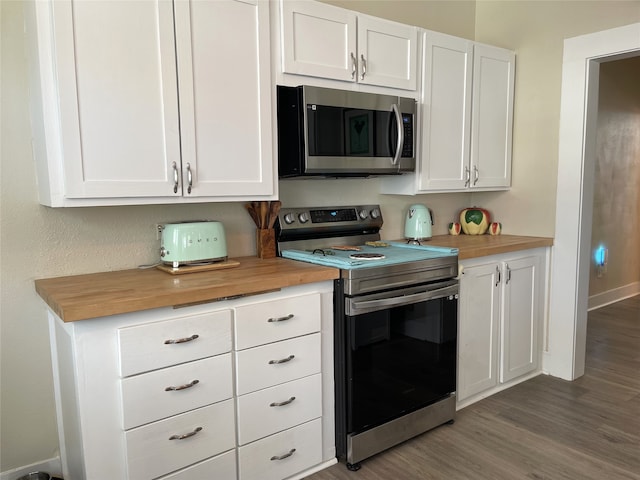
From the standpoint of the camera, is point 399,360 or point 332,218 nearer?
point 399,360

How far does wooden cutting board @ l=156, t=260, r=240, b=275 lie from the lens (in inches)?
78.4

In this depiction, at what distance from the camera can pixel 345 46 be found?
2.34 metres

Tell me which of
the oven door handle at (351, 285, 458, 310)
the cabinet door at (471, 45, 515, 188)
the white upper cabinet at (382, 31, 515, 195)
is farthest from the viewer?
the cabinet door at (471, 45, 515, 188)

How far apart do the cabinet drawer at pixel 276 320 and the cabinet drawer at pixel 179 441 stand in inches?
10.3

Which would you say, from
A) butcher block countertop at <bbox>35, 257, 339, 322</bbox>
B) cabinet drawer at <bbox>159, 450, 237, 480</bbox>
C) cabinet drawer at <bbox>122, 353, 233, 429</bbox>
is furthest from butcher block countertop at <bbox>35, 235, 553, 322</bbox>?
cabinet drawer at <bbox>159, 450, 237, 480</bbox>

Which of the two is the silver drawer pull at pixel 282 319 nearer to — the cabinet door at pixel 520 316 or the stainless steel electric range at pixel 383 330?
the stainless steel electric range at pixel 383 330

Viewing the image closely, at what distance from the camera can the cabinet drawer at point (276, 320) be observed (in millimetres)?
1841

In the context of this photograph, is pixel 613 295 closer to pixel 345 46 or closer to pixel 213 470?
pixel 345 46

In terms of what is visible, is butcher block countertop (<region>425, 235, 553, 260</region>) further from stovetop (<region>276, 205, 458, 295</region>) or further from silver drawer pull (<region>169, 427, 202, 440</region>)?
silver drawer pull (<region>169, 427, 202, 440</region>)

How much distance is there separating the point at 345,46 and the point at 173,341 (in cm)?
158

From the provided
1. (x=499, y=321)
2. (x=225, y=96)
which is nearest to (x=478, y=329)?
(x=499, y=321)

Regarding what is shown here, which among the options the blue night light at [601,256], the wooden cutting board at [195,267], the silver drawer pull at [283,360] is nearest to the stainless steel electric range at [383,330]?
the silver drawer pull at [283,360]

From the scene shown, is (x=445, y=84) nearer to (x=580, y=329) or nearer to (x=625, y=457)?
(x=580, y=329)

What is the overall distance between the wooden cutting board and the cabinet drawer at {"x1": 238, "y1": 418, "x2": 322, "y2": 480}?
729 millimetres
